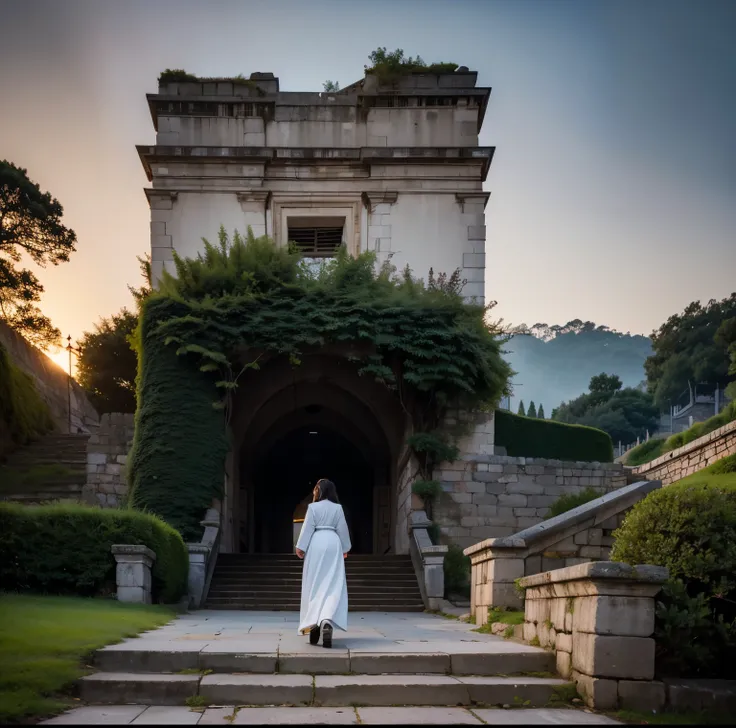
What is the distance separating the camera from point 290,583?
47.9ft

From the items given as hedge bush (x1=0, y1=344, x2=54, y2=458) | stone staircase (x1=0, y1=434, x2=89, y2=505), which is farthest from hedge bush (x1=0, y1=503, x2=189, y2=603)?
hedge bush (x1=0, y1=344, x2=54, y2=458)

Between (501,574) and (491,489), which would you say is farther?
(491,489)

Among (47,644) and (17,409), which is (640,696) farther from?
(17,409)

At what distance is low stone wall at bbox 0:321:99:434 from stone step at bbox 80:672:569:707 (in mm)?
20004

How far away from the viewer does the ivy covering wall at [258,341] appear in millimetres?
15859

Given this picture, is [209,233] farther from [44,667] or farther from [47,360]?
[44,667]

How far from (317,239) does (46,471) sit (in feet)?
28.3

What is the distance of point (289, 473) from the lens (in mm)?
29594

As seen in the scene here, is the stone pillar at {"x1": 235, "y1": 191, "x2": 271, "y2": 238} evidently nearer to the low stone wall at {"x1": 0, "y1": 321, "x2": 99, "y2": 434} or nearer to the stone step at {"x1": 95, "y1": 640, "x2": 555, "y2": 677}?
the low stone wall at {"x1": 0, "y1": 321, "x2": 99, "y2": 434}

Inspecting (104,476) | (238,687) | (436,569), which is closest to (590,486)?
(436,569)

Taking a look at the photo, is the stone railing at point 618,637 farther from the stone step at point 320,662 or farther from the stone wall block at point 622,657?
the stone step at point 320,662

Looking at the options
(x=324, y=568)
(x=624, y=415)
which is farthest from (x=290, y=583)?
(x=624, y=415)

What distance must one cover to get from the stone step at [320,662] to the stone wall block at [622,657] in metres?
0.85

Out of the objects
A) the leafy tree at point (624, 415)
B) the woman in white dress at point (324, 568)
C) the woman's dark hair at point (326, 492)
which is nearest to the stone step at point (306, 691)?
the woman in white dress at point (324, 568)
